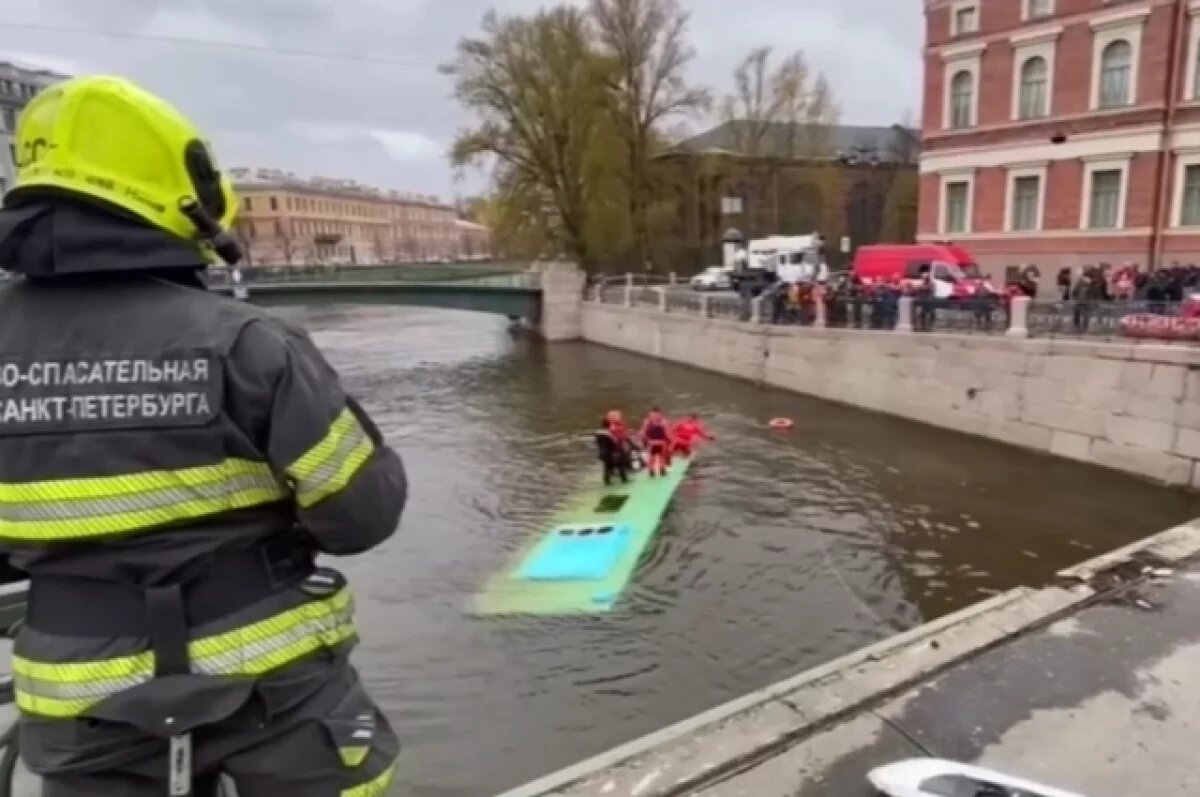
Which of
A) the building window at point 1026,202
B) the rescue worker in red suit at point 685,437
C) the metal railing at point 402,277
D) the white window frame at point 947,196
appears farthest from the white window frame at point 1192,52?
the metal railing at point 402,277

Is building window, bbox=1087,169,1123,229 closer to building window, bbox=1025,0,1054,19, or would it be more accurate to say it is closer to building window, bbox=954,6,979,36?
building window, bbox=1025,0,1054,19

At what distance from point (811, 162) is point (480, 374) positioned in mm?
29774

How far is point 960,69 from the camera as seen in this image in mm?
31266

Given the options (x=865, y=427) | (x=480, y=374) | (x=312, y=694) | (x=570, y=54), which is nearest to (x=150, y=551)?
(x=312, y=694)

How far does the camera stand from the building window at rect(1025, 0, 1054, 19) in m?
28.0

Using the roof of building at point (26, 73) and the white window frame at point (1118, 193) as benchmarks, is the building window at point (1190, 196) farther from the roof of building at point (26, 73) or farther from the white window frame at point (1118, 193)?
the roof of building at point (26, 73)

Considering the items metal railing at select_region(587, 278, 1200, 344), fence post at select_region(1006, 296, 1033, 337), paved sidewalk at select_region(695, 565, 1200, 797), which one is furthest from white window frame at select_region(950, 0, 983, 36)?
paved sidewalk at select_region(695, 565, 1200, 797)

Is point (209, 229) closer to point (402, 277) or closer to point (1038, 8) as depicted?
point (1038, 8)

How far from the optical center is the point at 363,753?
1.81 metres

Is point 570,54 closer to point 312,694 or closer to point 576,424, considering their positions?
point 576,424

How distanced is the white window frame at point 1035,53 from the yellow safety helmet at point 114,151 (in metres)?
32.8

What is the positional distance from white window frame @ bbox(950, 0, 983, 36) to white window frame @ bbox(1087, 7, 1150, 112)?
4490 mm

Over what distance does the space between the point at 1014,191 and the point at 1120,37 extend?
5.66 m

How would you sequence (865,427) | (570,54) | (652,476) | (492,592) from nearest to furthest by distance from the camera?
(492,592) → (652,476) → (865,427) → (570,54)
